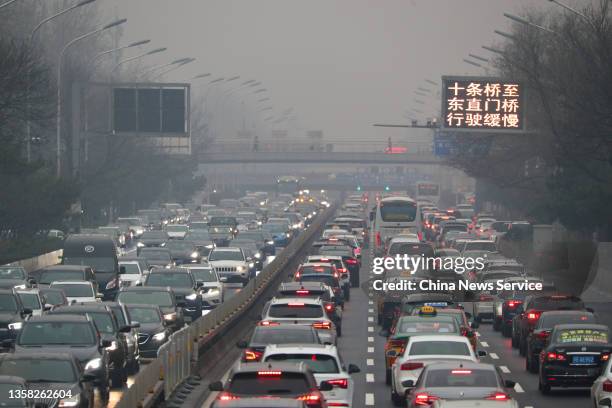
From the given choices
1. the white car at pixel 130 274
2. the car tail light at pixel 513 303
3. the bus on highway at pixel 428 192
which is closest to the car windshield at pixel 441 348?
the car tail light at pixel 513 303

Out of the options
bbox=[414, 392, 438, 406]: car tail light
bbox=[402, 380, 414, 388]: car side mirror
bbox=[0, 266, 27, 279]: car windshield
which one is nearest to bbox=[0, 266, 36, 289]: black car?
bbox=[0, 266, 27, 279]: car windshield

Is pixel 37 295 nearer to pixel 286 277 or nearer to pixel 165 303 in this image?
pixel 165 303

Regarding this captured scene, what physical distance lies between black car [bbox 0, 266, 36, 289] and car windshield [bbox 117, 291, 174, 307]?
17.2 ft

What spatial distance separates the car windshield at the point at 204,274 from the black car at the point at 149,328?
1572cm

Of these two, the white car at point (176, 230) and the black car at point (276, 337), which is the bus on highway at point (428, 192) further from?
the black car at point (276, 337)

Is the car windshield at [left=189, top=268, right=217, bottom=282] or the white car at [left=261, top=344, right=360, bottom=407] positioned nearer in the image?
the white car at [left=261, top=344, right=360, bottom=407]

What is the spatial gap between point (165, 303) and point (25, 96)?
107 feet

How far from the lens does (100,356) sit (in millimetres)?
26609

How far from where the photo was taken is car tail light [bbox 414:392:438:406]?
2077cm

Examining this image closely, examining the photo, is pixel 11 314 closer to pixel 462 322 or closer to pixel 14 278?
pixel 462 322

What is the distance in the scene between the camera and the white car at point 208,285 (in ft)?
165

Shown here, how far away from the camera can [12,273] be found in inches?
1959

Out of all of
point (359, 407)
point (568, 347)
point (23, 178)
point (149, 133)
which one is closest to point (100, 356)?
point (359, 407)

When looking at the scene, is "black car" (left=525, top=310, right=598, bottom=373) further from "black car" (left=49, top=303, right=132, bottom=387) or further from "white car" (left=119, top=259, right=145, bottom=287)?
"white car" (left=119, top=259, right=145, bottom=287)
